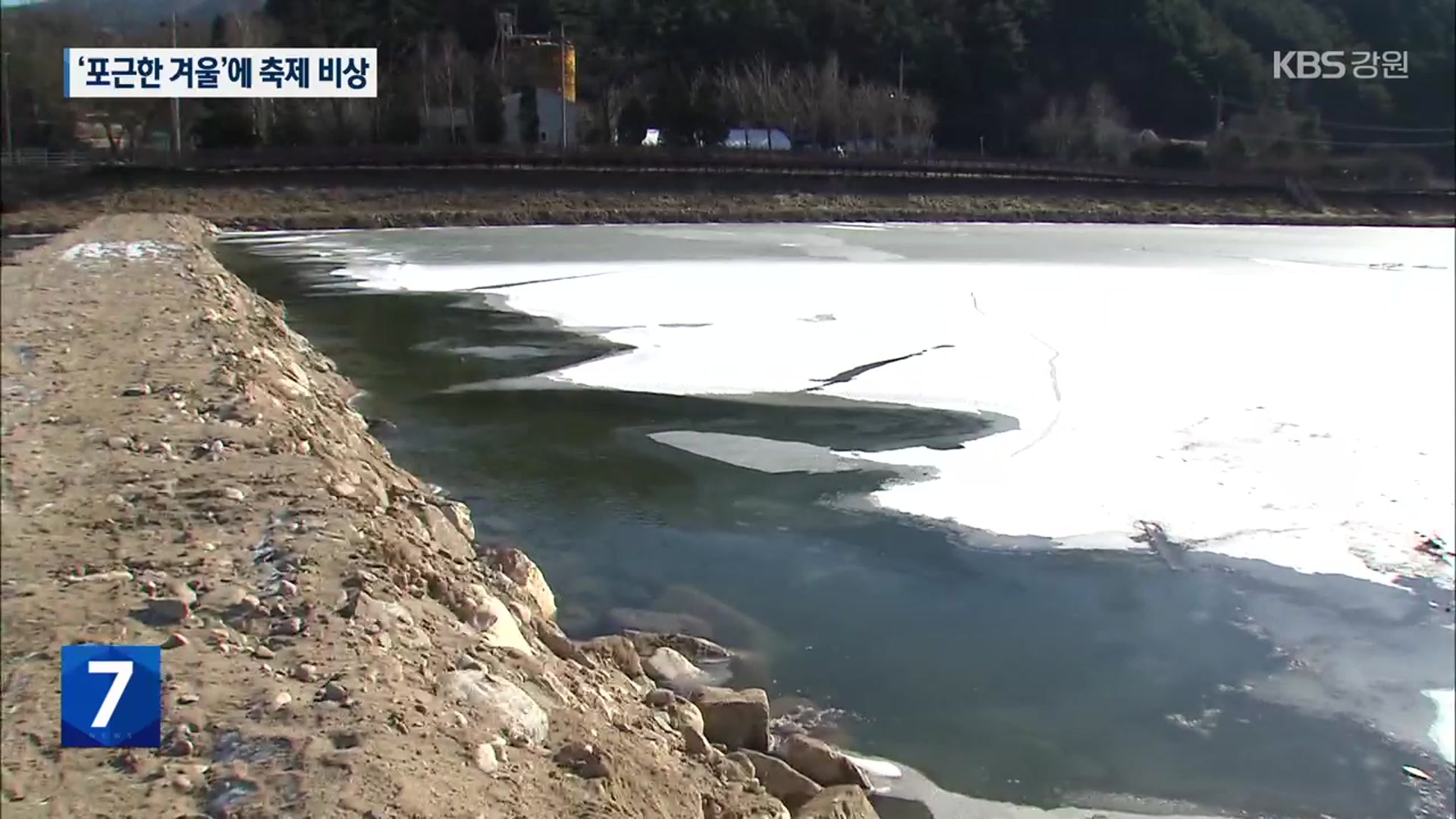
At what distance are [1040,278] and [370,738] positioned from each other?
1879cm

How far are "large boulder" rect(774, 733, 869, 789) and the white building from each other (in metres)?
38.1

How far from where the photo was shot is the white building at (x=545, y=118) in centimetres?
4181

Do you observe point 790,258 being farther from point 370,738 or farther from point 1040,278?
point 370,738

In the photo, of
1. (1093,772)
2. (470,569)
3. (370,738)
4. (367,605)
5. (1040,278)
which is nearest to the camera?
(370,738)

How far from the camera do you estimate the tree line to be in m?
34.8

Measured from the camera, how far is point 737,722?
4.78 metres

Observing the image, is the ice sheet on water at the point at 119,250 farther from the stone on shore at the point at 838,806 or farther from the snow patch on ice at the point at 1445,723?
the snow patch on ice at the point at 1445,723

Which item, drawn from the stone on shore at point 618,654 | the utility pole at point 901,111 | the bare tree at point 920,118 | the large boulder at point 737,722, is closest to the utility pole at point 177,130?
the stone on shore at point 618,654

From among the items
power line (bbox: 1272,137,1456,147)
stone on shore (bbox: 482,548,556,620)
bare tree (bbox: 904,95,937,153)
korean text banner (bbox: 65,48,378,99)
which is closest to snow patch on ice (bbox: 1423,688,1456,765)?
stone on shore (bbox: 482,548,556,620)

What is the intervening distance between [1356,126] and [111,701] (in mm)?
48612

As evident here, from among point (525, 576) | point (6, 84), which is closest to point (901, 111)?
point (6, 84)

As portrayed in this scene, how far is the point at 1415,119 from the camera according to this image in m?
44.1

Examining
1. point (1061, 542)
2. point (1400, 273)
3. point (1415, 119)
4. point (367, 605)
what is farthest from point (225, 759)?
point (1415, 119)

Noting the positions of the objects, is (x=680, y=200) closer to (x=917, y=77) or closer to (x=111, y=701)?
(x=917, y=77)
